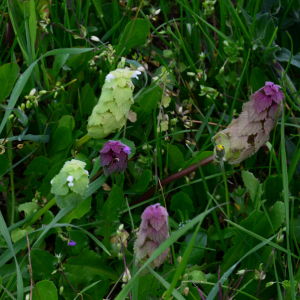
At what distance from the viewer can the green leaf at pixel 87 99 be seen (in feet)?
6.37

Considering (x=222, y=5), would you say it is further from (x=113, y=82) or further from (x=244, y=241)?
(x=244, y=241)

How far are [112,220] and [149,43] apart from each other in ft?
3.89

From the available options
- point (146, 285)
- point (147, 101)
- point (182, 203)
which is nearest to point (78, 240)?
point (146, 285)

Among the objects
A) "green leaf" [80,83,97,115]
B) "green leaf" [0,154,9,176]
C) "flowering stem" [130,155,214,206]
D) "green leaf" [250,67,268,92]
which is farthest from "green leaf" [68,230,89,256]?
"green leaf" [250,67,268,92]

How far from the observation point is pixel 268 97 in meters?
1.45

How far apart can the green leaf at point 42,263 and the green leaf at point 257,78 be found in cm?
129

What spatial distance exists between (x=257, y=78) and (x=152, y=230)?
1.16 meters

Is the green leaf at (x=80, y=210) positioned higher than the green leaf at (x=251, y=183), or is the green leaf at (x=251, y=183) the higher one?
the green leaf at (x=251, y=183)

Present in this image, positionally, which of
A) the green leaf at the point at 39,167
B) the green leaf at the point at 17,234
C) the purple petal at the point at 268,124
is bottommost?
the green leaf at the point at 17,234

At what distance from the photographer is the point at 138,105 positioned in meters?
2.01

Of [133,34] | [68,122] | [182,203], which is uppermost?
[133,34]

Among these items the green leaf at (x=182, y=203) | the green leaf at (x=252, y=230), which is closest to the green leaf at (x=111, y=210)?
the green leaf at (x=182, y=203)

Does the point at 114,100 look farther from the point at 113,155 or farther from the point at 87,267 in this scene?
the point at 87,267

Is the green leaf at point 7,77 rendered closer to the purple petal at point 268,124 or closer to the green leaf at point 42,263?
the green leaf at point 42,263
